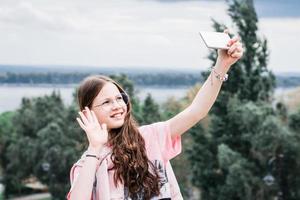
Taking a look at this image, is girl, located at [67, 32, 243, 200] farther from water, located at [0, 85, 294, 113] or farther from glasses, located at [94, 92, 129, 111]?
water, located at [0, 85, 294, 113]

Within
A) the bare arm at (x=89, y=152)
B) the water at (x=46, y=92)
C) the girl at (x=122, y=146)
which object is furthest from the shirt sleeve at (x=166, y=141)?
the water at (x=46, y=92)

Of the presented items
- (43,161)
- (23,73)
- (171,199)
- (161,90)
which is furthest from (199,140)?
(171,199)

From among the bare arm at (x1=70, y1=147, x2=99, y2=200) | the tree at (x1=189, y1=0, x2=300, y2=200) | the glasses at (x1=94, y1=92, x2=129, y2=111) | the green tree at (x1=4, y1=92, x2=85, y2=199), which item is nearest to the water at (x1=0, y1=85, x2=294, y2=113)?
the green tree at (x1=4, y1=92, x2=85, y2=199)

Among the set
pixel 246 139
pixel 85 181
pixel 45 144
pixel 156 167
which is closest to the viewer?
pixel 85 181

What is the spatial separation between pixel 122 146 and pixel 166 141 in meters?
0.11

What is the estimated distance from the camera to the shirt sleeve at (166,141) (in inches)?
60.2

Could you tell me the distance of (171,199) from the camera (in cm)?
149

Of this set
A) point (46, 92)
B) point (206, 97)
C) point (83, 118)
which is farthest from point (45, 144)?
point (83, 118)

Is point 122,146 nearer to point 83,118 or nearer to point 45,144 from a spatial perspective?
point 83,118

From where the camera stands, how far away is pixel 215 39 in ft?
4.78

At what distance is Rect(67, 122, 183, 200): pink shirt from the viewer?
144 cm

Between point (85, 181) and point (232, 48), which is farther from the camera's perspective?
point (232, 48)

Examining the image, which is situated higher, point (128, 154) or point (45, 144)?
point (128, 154)

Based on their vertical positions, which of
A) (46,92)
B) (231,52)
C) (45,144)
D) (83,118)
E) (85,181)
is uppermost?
(231,52)
